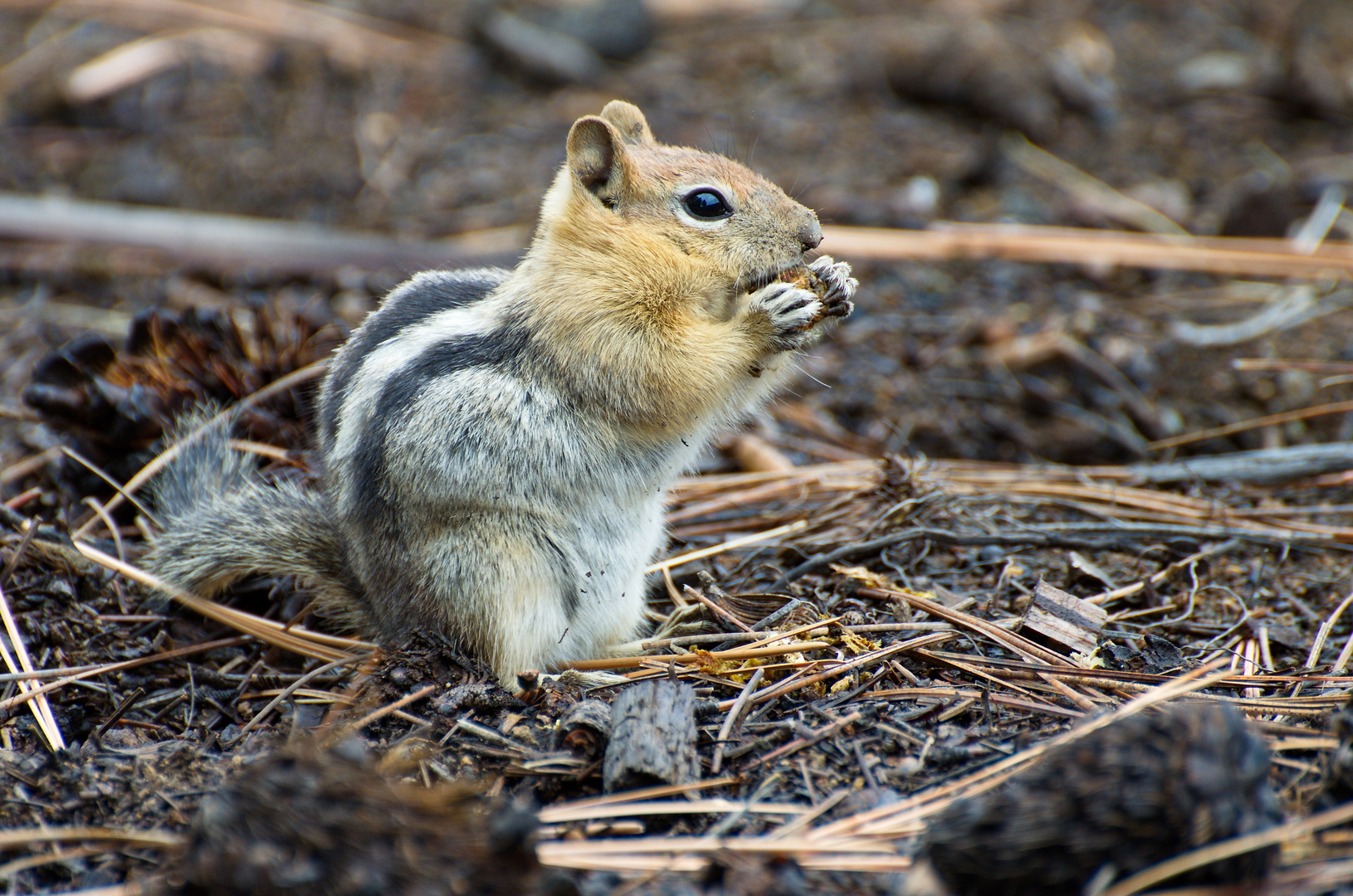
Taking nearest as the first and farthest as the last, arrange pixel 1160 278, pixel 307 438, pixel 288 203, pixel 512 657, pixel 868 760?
pixel 868 760, pixel 512 657, pixel 307 438, pixel 1160 278, pixel 288 203

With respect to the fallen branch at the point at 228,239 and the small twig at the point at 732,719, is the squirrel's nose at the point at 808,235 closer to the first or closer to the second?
the small twig at the point at 732,719

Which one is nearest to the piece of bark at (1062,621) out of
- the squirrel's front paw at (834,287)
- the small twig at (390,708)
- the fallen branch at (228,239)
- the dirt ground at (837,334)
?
the dirt ground at (837,334)

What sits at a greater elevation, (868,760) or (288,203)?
(288,203)

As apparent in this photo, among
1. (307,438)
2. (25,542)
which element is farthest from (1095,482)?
(25,542)

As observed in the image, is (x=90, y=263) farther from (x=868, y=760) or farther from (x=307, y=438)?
(x=868, y=760)

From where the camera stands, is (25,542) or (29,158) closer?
(25,542)

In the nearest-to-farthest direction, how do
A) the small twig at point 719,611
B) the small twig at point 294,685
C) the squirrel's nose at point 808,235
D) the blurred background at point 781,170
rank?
the small twig at point 294,685 < the small twig at point 719,611 < the squirrel's nose at point 808,235 < the blurred background at point 781,170

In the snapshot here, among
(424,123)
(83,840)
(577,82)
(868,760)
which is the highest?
(577,82)

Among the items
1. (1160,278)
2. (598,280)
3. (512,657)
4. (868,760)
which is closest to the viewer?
(868,760)

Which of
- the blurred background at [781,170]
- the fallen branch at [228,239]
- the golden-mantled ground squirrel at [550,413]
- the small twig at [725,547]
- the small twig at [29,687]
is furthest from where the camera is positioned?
the fallen branch at [228,239]
